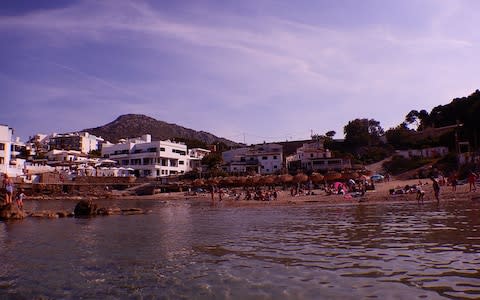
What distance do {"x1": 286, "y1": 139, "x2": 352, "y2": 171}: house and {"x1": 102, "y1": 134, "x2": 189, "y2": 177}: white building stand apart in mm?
25353

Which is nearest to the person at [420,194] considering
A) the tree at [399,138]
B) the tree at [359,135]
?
the tree at [399,138]

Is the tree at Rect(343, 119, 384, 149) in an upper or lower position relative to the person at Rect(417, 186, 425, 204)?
upper

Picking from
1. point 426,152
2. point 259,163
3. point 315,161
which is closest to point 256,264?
point 315,161

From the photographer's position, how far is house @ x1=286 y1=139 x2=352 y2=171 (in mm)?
77625

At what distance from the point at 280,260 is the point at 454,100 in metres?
91.8

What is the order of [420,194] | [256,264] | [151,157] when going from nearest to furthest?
[256,264], [420,194], [151,157]

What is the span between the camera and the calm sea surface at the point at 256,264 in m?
7.67

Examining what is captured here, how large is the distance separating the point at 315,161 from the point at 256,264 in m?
72.3

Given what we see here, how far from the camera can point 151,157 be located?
86.4 m

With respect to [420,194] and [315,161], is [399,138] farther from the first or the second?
[420,194]

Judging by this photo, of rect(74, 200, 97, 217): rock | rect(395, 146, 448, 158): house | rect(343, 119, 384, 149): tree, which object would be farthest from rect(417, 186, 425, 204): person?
rect(343, 119, 384, 149): tree

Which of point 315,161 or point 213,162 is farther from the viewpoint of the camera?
point 213,162

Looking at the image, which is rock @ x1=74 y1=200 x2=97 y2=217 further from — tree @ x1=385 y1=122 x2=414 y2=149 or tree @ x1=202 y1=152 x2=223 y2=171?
tree @ x1=385 y1=122 x2=414 y2=149

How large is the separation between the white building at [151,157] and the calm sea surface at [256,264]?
6992 centimetres
